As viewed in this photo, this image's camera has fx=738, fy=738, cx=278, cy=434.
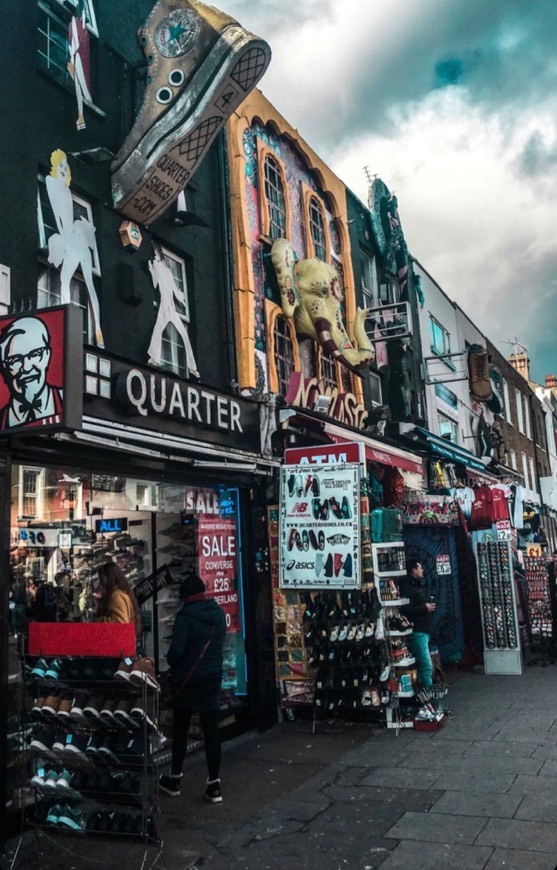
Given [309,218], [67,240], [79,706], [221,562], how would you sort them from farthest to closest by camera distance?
[309,218], [221,562], [67,240], [79,706]

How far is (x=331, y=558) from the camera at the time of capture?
30.1 ft

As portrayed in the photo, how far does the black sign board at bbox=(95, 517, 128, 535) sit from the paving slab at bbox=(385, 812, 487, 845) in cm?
459

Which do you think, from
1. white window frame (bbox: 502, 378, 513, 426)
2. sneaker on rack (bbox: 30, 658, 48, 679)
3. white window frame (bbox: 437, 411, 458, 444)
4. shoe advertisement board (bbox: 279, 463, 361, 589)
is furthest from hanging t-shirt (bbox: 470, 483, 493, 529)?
white window frame (bbox: 502, 378, 513, 426)

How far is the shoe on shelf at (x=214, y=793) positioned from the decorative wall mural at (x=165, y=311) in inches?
184

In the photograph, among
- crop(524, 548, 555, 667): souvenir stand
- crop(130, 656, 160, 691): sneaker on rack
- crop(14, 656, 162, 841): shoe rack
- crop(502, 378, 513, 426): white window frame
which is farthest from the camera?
crop(502, 378, 513, 426): white window frame

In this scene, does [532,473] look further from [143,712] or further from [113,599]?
[143,712]

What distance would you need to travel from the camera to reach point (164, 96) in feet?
27.4

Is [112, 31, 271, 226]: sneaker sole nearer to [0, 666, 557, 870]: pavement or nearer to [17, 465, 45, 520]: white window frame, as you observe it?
[17, 465, 45, 520]: white window frame

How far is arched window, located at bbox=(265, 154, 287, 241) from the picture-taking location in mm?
12250

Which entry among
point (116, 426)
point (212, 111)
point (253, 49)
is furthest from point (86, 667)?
point (253, 49)

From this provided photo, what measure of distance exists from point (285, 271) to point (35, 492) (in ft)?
20.1

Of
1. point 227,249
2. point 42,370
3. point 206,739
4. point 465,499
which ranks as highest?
point 227,249

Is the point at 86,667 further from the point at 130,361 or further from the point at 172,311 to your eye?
the point at 172,311

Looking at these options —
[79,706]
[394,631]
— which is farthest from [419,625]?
[79,706]
